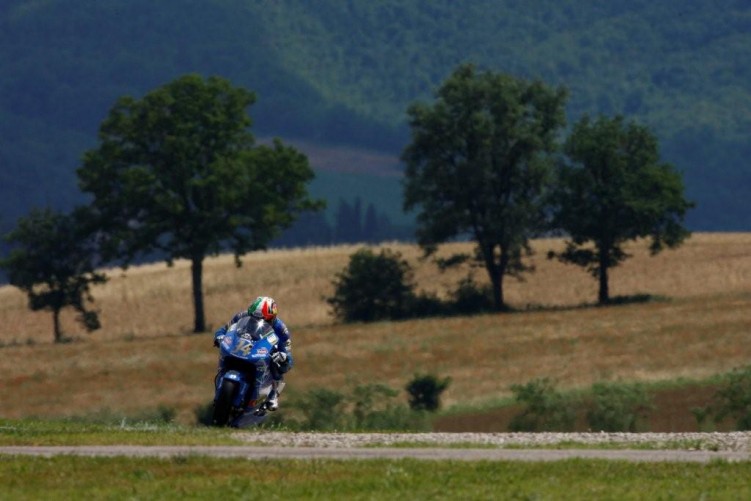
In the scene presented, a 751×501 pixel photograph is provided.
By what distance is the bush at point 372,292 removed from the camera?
318 ft

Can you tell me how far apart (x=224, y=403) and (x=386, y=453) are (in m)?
4.96

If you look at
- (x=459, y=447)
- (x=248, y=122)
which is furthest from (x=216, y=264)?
(x=459, y=447)

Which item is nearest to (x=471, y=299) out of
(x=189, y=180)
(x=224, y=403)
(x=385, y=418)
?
(x=189, y=180)

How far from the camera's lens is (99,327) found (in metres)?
96.2

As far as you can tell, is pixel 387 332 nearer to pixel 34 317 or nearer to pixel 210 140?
pixel 210 140

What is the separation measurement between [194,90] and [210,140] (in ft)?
9.20

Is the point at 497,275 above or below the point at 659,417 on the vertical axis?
above

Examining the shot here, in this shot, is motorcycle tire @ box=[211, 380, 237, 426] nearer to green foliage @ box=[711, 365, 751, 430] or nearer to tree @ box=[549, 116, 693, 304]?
green foliage @ box=[711, 365, 751, 430]

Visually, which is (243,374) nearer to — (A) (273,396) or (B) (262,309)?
(A) (273,396)

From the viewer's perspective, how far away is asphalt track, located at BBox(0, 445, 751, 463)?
21250mm

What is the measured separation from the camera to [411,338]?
82.8 meters

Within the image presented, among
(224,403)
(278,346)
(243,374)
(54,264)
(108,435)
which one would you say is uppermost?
(54,264)

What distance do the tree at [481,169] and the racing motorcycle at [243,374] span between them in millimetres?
73852

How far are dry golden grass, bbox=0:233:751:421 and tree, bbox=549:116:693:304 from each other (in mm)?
3104
